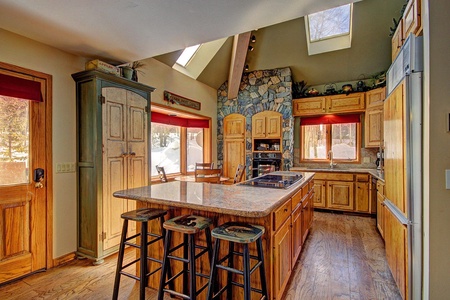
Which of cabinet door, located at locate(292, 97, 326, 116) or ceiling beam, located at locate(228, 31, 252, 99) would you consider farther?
cabinet door, located at locate(292, 97, 326, 116)

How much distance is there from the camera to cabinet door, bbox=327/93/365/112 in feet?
15.7

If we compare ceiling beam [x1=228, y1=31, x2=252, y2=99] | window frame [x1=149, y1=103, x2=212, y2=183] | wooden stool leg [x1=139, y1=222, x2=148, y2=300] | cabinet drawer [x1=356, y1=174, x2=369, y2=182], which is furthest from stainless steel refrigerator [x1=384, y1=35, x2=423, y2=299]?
window frame [x1=149, y1=103, x2=212, y2=183]

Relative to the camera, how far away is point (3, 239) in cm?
222

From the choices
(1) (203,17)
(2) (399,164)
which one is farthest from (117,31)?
(2) (399,164)

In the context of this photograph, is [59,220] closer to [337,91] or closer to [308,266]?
[308,266]

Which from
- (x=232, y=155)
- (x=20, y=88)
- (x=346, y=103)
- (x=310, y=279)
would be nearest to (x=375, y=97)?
(x=346, y=103)

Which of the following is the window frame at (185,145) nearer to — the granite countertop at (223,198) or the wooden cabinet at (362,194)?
the granite countertop at (223,198)

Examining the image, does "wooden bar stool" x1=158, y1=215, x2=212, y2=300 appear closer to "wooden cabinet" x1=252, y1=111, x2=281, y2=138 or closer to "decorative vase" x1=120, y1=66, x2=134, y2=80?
"decorative vase" x1=120, y1=66, x2=134, y2=80

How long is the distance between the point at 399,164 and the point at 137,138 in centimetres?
298

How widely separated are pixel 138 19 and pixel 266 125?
382 cm

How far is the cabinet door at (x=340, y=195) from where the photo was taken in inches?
181

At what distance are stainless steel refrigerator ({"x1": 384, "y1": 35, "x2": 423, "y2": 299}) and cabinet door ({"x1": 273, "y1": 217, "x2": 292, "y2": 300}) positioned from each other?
0.88m

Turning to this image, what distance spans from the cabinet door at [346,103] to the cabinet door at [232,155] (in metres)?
2.15

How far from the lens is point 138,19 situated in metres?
2.16
